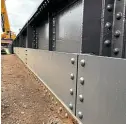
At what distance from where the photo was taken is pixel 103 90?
5.15 feet

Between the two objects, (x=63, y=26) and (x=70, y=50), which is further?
(x=63, y=26)

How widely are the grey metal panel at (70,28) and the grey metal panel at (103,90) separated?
66 centimetres

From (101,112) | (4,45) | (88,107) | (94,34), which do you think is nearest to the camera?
(101,112)

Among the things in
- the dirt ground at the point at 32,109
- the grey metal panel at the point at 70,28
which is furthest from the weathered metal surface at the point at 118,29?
the dirt ground at the point at 32,109

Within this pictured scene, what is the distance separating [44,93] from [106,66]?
2476 millimetres

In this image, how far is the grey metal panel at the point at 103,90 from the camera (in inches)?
53.0

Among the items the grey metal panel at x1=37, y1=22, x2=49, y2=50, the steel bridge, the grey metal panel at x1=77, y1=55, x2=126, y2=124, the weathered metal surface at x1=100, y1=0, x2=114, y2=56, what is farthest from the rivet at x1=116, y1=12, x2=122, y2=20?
the grey metal panel at x1=37, y1=22, x2=49, y2=50

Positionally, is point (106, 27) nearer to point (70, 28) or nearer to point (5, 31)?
point (70, 28)

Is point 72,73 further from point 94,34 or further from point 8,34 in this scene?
point 8,34

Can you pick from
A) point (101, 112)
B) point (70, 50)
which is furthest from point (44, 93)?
point (101, 112)

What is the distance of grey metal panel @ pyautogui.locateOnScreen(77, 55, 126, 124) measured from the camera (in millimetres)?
1347

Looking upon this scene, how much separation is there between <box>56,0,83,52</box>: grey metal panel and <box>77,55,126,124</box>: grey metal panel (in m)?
0.66

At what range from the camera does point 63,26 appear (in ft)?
12.1

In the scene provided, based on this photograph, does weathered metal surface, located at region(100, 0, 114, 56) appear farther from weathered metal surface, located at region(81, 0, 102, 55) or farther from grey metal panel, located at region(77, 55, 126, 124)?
grey metal panel, located at region(77, 55, 126, 124)
